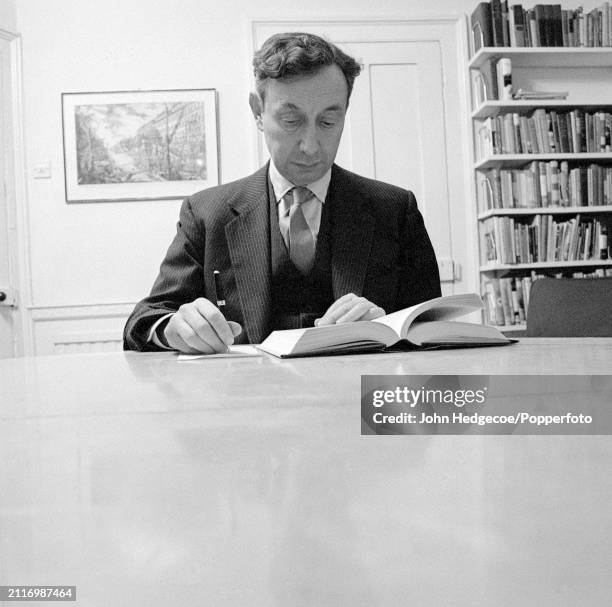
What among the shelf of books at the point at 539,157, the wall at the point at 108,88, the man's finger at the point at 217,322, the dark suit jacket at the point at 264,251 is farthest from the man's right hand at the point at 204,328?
the shelf of books at the point at 539,157

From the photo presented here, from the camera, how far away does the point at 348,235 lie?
5.51ft

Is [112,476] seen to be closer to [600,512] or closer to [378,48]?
[600,512]

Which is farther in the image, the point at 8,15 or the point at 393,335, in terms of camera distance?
the point at 8,15

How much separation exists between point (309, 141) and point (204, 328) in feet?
2.25

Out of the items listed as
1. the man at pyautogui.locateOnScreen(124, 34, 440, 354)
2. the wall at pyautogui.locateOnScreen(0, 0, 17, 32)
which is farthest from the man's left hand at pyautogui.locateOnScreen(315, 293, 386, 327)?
the wall at pyautogui.locateOnScreen(0, 0, 17, 32)

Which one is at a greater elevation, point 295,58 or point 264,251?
point 295,58

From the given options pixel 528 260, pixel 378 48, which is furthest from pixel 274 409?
pixel 378 48

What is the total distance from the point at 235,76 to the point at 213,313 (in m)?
2.86

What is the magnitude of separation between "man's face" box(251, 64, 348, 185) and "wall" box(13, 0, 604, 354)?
202 cm

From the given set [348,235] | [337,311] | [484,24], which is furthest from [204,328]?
[484,24]

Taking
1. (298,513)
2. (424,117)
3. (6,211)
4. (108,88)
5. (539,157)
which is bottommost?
(298,513)

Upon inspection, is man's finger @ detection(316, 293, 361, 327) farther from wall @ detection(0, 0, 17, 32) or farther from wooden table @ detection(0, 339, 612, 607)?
wall @ detection(0, 0, 17, 32)

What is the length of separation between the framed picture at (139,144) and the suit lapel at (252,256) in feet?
6.61
